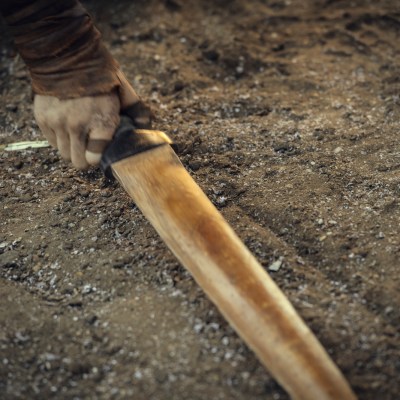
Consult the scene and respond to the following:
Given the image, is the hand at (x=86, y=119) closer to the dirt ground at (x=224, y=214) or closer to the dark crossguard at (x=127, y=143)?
the dark crossguard at (x=127, y=143)

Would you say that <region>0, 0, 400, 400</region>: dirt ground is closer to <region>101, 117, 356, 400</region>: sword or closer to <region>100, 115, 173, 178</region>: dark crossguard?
<region>101, 117, 356, 400</region>: sword

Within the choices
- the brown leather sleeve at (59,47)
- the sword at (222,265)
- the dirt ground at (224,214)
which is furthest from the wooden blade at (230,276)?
the brown leather sleeve at (59,47)

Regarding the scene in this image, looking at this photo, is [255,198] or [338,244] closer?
[338,244]

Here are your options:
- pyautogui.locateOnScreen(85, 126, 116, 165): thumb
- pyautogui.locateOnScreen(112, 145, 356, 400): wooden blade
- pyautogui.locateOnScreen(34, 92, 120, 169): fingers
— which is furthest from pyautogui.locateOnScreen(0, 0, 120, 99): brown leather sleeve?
pyautogui.locateOnScreen(112, 145, 356, 400): wooden blade

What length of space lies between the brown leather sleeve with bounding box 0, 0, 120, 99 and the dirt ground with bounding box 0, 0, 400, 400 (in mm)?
469

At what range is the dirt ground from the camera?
1689mm

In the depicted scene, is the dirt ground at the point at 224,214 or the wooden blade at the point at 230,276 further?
the dirt ground at the point at 224,214

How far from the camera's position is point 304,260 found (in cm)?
194

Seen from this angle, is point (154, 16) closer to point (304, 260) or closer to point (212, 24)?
point (212, 24)

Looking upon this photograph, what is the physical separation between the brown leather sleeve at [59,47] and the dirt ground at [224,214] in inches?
18.5

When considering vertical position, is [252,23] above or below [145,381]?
above

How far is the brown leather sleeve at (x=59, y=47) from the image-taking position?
2.03 meters

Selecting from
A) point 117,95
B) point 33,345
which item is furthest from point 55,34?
point 33,345

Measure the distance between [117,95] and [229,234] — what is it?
701 millimetres
